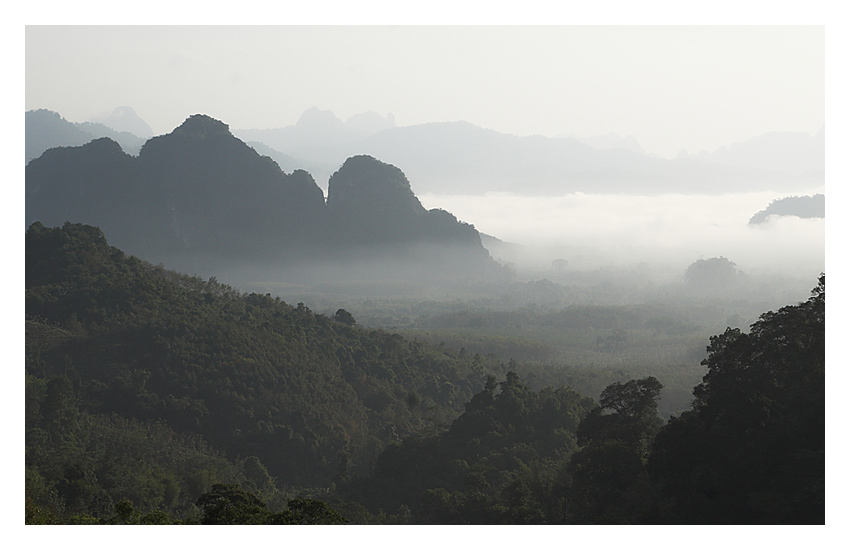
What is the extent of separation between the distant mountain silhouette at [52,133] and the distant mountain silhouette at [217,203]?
78.6ft

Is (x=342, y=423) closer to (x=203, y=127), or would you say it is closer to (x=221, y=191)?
(x=221, y=191)

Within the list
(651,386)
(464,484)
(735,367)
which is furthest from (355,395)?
(735,367)

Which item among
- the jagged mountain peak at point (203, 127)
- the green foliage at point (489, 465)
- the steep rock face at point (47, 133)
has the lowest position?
the green foliage at point (489, 465)

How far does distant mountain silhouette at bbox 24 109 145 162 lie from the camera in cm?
10494

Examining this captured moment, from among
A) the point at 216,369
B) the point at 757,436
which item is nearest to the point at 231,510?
the point at 757,436

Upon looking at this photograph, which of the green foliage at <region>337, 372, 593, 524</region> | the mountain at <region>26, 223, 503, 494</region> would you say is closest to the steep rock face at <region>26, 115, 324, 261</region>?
the mountain at <region>26, 223, 503, 494</region>

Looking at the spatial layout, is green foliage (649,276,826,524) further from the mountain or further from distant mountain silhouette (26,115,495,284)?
distant mountain silhouette (26,115,495,284)

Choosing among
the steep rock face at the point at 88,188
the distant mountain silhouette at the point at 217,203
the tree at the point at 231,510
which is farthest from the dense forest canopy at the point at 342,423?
the steep rock face at the point at 88,188

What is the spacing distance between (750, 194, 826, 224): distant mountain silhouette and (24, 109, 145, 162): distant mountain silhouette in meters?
108

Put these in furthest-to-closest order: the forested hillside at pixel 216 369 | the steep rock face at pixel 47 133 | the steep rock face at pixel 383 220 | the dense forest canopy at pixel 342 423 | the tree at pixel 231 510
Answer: the steep rock face at pixel 47 133 < the steep rock face at pixel 383 220 < the forested hillside at pixel 216 369 < the dense forest canopy at pixel 342 423 < the tree at pixel 231 510

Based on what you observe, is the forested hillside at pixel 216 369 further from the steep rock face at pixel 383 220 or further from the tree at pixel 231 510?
the steep rock face at pixel 383 220

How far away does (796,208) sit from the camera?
367 feet

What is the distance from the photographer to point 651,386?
16.2m

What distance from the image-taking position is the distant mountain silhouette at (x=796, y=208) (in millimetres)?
107463
